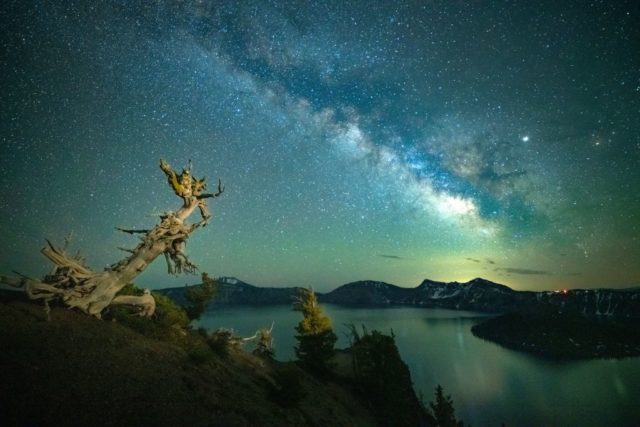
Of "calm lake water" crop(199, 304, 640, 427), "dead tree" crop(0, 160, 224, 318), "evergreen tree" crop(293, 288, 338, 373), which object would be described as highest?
"dead tree" crop(0, 160, 224, 318)

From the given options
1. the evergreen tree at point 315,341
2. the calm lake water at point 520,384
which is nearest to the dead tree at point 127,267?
the evergreen tree at point 315,341

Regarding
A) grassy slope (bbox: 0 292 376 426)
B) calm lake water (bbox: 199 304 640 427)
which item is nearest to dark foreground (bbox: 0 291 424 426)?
grassy slope (bbox: 0 292 376 426)

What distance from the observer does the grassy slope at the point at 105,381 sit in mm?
7695

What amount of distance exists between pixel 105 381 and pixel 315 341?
24919mm

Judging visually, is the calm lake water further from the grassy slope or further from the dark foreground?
the grassy slope

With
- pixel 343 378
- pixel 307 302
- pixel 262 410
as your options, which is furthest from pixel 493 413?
pixel 262 410

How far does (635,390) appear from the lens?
3428 inches

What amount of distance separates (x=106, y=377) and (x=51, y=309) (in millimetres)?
5167

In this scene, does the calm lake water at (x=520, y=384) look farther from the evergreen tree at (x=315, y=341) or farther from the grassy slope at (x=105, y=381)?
the grassy slope at (x=105, y=381)

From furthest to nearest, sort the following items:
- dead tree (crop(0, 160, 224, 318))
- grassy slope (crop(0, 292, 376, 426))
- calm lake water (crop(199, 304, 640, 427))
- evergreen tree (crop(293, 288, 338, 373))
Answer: calm lake water (crop(199, 304, 640, 427)) < evergreen tree (crop(293, 288, 338, 373)) < dead tree (crop(0, 160, 224, 318)) < grassy slope (crop(0, 292, 376, 426))

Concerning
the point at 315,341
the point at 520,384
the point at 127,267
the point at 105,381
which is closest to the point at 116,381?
the point at 105,381

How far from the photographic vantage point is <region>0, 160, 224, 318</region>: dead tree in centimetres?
1268

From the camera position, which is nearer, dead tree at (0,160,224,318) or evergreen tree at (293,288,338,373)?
dead tree at (0,160,224,318)

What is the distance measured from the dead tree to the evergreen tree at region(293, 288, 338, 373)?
64.3 ft
